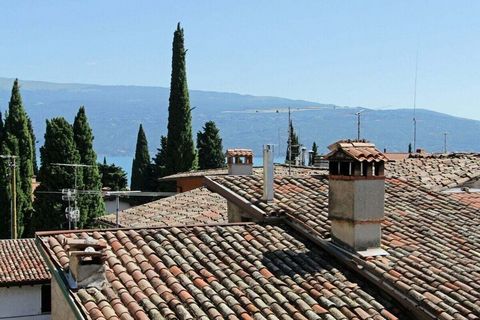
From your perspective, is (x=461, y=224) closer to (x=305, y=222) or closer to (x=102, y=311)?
(x=305, y=222)

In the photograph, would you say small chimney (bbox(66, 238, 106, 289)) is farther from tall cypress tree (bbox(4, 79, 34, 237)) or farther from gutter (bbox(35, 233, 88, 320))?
tall cypress tree (bbox(4, 79, 34, 237))

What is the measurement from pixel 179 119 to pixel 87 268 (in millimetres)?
42664

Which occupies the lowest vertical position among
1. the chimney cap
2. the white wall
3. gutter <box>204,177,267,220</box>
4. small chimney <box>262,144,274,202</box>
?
the white wall

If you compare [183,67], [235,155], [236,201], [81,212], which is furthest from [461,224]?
[183,67]

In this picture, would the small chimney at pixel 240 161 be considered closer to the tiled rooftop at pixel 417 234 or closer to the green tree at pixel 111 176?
the tiled rooftop at pixel 417 234

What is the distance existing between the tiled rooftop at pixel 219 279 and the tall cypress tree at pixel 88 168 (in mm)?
31871

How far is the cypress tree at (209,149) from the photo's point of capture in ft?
191

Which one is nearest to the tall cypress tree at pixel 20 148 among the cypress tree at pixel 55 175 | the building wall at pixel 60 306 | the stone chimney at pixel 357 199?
the cypress tree at pixel 55 175

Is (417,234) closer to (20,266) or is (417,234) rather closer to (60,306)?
(60,306)

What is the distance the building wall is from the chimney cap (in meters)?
4.24

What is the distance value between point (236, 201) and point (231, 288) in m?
3.56

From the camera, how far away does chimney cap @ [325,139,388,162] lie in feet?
32.5

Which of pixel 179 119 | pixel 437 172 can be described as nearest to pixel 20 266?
pixel 437 172

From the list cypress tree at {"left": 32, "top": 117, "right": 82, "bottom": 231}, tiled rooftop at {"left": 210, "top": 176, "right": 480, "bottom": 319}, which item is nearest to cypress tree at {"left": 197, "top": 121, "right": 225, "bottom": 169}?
cypress tree at {"left": 32, "top": 117, "right": 82, "bottom": 231}
